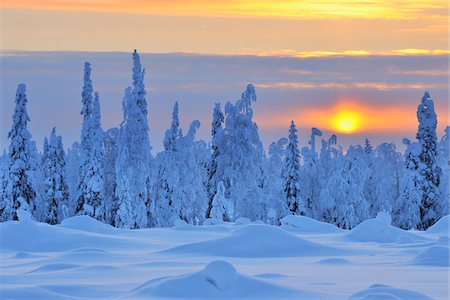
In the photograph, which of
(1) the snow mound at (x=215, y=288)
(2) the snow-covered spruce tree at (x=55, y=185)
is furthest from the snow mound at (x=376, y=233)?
(2) the snow-covered spruce tree at (x=55, y=185)

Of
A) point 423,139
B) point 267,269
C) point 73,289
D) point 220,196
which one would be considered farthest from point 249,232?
point 423,139

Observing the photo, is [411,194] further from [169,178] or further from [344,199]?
[169,178]

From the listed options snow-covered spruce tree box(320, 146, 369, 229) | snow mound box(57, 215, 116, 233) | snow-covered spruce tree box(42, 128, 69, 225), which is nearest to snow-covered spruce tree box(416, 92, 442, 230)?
snow-covered spruce tree box(320, 146, 369, 229)

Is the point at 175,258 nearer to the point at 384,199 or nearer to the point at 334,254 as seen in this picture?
the point at 334,254

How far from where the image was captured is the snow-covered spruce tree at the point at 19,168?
4506cm

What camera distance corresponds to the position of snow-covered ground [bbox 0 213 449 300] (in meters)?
8.82

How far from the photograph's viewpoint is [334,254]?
1564cm

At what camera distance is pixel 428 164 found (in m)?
46.8

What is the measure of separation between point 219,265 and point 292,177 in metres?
43.4

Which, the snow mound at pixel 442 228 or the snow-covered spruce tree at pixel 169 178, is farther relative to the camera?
the snow-covered spruce tree at pixel 169 178

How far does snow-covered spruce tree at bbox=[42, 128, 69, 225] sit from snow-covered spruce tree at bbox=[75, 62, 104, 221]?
6.44 ft

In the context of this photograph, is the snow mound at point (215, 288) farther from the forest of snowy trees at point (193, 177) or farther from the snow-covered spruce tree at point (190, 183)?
the snow-covered spruce tree at point (190, 183)

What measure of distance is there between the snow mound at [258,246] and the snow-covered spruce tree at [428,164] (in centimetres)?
3198

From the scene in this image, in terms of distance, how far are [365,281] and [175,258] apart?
204 inches
